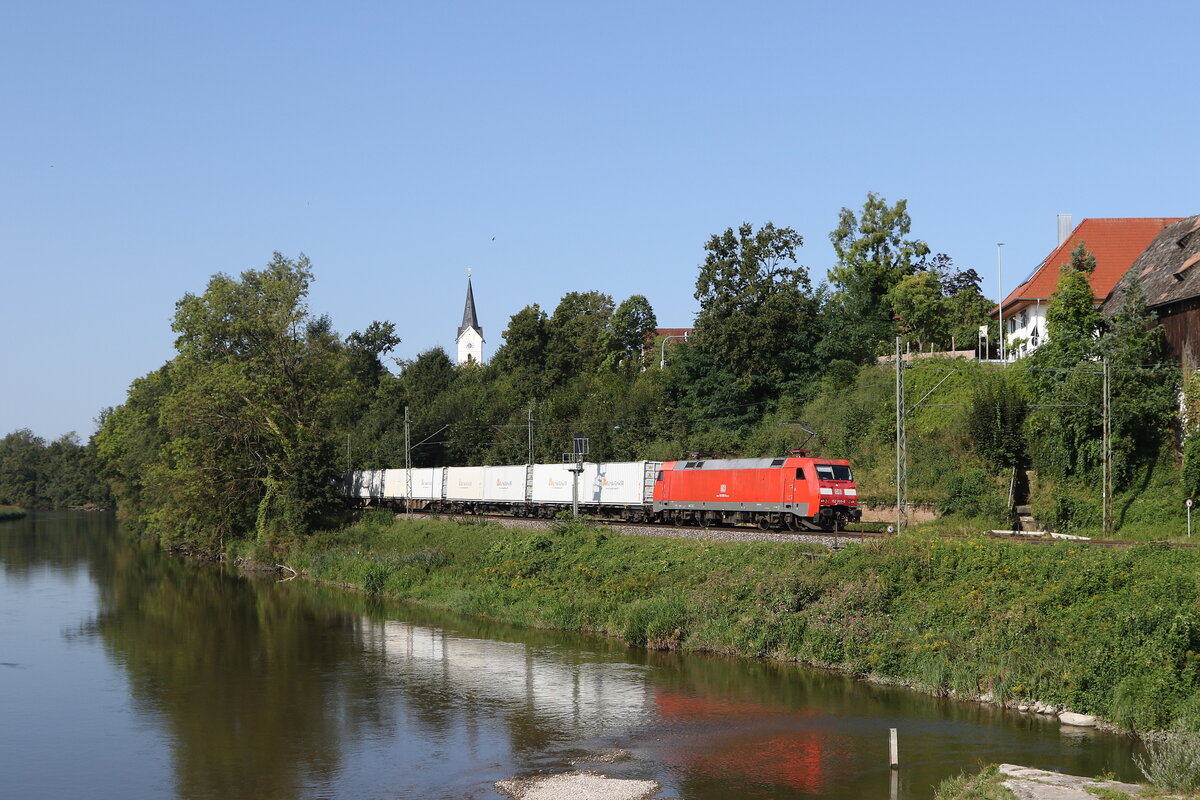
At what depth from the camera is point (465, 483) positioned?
2557 inches

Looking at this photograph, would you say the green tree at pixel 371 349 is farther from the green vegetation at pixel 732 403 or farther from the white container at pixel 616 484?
the white container at pixel 616 484

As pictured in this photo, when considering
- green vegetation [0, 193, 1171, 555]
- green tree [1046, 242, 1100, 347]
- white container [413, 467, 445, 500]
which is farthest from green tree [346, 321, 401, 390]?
green tree [1046, 242, 1100, 347]

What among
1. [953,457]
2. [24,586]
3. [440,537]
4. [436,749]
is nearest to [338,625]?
[440,537]

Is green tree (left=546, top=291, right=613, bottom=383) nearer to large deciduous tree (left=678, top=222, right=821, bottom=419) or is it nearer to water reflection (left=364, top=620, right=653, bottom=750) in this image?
large deciduous tree (left=678, top=222, right=821, bottom=419)

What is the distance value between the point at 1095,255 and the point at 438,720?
5050 centimetres

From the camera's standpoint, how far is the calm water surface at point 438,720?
65.6 feet

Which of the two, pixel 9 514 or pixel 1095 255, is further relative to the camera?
pixel 9 514

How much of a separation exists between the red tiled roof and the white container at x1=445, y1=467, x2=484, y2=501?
3301 centimetres

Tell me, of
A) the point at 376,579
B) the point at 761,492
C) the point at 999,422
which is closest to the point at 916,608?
the point at 761,492

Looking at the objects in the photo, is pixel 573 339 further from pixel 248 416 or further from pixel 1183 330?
pixel 1183 330

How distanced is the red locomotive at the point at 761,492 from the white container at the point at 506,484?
1037 centimetres

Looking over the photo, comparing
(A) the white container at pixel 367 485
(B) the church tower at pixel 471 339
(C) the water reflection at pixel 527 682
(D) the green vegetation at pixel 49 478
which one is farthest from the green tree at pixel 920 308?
(D) the green vegetation at pixel 49 478

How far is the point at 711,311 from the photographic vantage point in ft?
229

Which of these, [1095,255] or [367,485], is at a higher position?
[1095,255]
